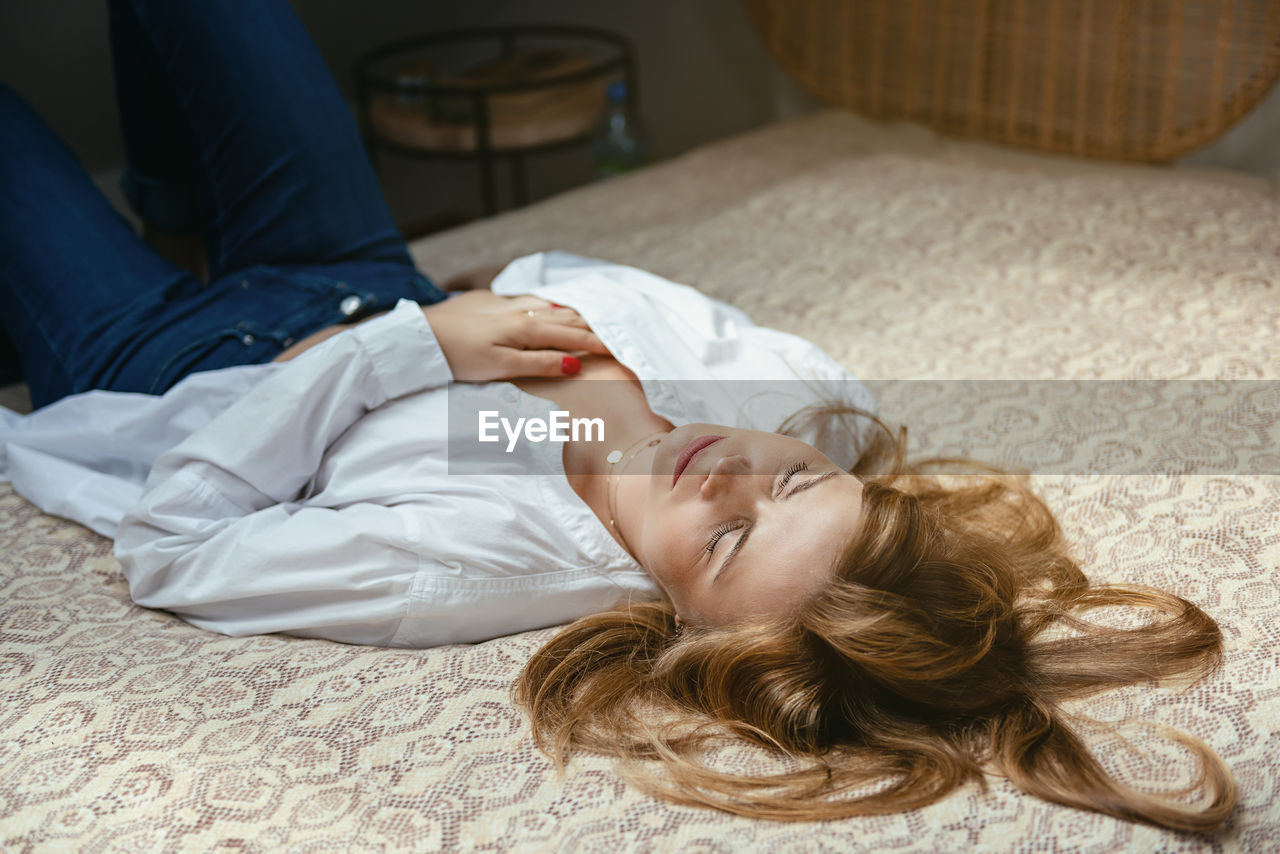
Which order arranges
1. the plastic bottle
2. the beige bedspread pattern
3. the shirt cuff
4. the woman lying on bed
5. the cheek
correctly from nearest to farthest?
the beige bedspread pattern, the woman lying on bed, the cheek, the shirt cuff, the plastic bottle

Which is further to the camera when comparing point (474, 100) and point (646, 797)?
point (474, 100)

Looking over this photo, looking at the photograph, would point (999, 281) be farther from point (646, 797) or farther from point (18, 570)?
point (18, 570)

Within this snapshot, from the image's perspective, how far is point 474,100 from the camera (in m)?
2.27

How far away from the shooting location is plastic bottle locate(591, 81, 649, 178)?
8.24 feet

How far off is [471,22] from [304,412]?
2.02 meters

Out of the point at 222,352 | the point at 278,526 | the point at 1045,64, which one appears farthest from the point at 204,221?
the point at 1045,64

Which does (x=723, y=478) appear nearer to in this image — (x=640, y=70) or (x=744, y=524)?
(x=744, y=524)

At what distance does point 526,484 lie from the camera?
107cm

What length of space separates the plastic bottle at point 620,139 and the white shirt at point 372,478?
4.23ft

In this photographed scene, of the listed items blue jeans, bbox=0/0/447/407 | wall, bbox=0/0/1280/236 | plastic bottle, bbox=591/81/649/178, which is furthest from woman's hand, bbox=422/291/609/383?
wall, bbox=0/0/1280/236

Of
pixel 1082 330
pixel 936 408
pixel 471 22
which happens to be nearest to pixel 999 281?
pixel 1082 330

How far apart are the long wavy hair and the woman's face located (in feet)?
0.06

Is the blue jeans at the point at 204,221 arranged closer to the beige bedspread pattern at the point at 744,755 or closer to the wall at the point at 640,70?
the beige bedspread pattern at the point at 744,755

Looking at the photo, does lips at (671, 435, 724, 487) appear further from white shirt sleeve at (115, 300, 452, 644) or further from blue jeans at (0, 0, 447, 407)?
blue jeans at (0, 0, 447, 407)
